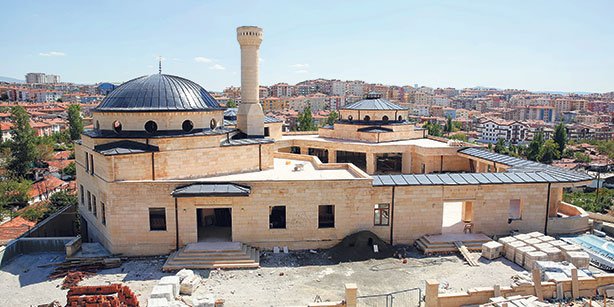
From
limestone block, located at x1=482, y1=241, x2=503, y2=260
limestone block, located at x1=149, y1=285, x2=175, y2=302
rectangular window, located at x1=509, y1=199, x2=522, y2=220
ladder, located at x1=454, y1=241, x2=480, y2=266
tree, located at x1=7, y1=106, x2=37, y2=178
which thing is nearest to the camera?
limestone block, located at x1=149, y1=285, x2=175, y2=302

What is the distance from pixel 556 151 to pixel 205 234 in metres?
68.9

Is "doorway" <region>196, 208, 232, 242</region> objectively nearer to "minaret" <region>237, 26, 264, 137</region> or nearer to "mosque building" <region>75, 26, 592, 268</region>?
"mosque building" <region>75, 26, 592, 268</region>

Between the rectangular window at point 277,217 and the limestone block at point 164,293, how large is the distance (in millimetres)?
6094

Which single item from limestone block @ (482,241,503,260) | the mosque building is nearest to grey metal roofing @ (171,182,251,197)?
the mosque building

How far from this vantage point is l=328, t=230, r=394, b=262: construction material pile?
1803 centimetres

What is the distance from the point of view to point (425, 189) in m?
Result: 19.4

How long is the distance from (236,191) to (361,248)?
20.3 feet

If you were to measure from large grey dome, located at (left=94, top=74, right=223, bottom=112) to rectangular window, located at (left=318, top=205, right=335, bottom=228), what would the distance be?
8137 millimetres

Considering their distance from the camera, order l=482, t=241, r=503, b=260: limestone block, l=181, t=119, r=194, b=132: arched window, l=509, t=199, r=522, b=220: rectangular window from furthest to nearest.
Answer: l=181, t=119, r=194, b=132: arched window, l=509, t=199, r=522, b=220: rectangular window, l=482, t=241, r=503, b=260: limestone block

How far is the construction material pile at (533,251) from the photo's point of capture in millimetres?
16484

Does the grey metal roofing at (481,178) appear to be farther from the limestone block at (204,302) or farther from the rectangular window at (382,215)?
the limestone block at (204,302)

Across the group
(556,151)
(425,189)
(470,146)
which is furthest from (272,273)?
(556,151)

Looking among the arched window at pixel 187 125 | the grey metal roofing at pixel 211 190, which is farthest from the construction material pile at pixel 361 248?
the arched window at pixel 187 125

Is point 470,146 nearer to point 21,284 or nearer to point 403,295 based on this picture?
point 403,295
